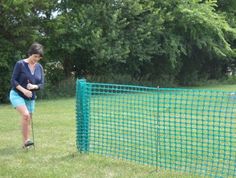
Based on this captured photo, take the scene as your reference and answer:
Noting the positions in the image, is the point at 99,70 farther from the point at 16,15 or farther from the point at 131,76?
the point at 16,15

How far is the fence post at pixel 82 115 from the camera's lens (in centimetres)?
791

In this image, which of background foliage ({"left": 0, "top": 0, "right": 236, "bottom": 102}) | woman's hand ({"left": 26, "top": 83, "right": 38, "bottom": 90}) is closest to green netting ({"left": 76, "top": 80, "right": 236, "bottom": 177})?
woman's hand ({"left": 26, "top": 83, "right": 38, "bottom": 90})

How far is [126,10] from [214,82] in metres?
10.7

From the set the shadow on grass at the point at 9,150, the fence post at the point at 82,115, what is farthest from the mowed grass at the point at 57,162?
the fence post at the point at 82,115

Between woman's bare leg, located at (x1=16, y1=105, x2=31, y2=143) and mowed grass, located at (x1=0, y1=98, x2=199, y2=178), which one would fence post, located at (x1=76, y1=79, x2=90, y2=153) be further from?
woman's bare leg, located at (x1=16, y1=105, x2=31, y2=143)

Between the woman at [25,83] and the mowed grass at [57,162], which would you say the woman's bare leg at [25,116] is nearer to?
the woman at [25,83]

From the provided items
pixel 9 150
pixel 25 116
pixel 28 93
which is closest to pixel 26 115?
pixel 25 116

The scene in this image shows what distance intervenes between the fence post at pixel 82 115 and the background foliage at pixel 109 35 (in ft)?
36.8

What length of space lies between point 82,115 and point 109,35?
13.9m

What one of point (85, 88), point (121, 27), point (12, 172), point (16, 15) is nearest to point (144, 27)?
point (121, 27)

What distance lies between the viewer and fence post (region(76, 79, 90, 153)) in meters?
7.91

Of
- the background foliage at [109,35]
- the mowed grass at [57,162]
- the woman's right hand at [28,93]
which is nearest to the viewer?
the mowed grass at [57,162]

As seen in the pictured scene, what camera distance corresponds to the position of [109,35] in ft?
70.8

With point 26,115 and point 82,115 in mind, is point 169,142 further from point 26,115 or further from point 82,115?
point 26,115
